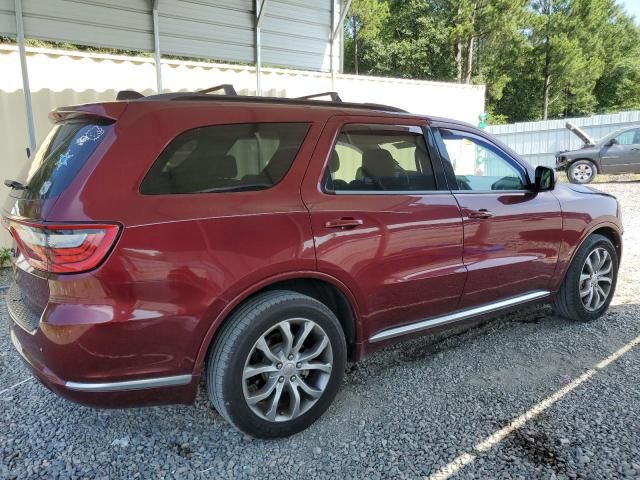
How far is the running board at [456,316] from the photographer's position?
293 centimetres

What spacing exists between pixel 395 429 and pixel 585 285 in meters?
2.41

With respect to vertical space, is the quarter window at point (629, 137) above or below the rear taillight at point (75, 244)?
above

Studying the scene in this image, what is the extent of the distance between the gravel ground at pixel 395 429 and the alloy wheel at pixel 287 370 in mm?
194

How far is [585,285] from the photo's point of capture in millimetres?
4055

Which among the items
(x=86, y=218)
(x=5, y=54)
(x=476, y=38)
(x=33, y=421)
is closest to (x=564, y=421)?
(x=86, y=218)

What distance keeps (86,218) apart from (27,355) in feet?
2.67

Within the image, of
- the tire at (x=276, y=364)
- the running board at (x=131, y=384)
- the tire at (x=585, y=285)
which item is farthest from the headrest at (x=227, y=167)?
the tire at (x=585, y=285)

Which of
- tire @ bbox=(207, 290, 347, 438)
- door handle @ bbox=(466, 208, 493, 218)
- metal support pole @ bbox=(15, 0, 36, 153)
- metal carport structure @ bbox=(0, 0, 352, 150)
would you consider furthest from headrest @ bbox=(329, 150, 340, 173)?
metal carport structure @ bbox=(0, 0, 352, 150)

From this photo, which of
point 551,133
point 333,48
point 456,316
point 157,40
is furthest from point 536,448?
point 551,133

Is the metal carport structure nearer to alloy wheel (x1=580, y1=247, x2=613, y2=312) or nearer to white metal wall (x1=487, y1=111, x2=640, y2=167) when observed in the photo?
alloy wheel (x1=580, y1=247, x2=613, y2=312)

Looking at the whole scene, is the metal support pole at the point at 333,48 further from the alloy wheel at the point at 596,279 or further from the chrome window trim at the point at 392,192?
the chrome window trim at the point at 392,192

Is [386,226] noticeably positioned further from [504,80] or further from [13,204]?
[504,80]

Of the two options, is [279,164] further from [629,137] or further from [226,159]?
[629,137]

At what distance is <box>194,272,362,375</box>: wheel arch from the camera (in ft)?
7.41
